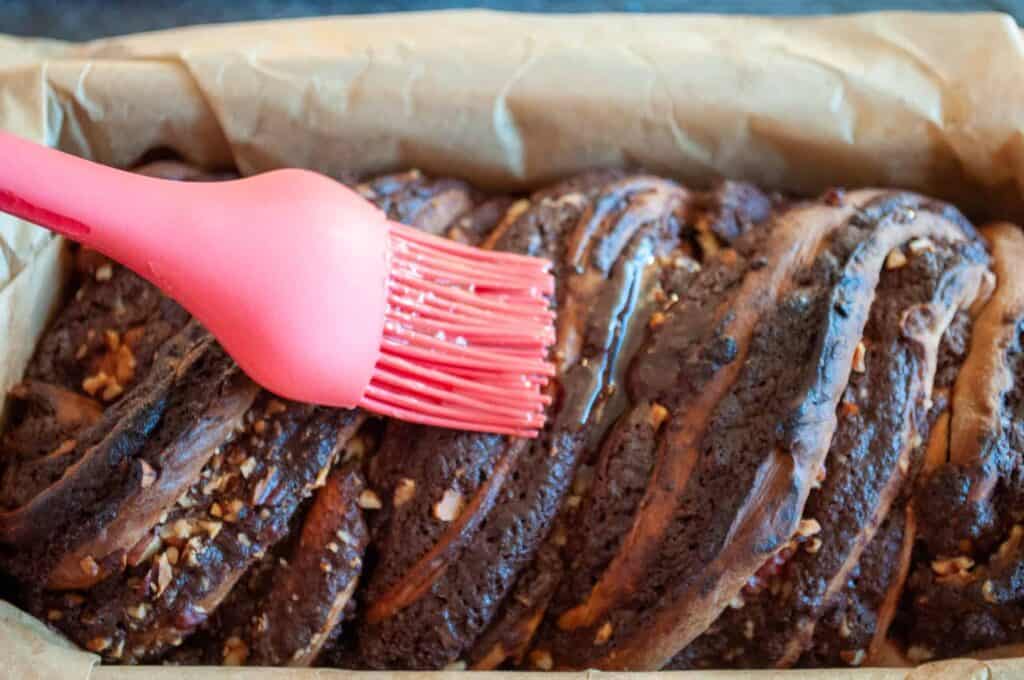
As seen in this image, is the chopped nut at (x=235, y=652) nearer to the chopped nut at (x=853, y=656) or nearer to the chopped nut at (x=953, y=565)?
the chopped nut at (x=853, y=656)

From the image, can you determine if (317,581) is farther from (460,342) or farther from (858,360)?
(858,360)

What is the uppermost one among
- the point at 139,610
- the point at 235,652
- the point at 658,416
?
the point at 658,416

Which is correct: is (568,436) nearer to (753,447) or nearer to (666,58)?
(753,447)

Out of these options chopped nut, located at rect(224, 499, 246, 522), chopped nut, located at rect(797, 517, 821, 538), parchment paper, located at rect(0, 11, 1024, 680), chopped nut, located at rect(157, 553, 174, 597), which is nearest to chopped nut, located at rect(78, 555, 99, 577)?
chopped nut, located at rect(157, 553, 174, 597)

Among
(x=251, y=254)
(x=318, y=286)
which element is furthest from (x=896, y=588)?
(x=251, y=254)

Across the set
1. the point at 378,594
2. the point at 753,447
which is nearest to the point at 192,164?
the point at 378,594

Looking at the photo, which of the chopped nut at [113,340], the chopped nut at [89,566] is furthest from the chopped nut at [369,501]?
the chopped nut at [113,340]

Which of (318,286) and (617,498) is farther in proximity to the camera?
(617,498)
